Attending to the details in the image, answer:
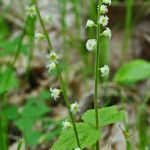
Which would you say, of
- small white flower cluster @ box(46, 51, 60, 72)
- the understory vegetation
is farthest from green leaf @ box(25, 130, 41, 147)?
small white flower cluster @ box(46, 51, 60, 72)

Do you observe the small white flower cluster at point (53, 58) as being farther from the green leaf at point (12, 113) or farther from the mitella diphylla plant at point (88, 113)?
the green leaf at point (12, 113)

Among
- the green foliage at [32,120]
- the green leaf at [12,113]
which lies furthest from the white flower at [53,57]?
the green leaf at [12,113]

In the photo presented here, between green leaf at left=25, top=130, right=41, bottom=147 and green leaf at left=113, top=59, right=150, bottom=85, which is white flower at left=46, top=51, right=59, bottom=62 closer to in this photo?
green leaf at left=25, top=130, right=41, bottom=147

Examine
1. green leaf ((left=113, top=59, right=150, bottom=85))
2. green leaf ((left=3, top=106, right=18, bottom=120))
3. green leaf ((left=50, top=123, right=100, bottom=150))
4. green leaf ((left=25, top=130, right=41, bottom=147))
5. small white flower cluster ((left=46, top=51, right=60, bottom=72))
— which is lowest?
green leaf ((left=25, top=130, right=41, bottom=147))

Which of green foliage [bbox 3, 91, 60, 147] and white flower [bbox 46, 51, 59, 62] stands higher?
white flower [bbox 46, 51, 59, 62]

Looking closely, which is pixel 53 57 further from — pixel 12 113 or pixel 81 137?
pixel 12 113

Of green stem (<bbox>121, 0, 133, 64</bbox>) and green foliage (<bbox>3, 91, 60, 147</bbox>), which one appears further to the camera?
green stem (<bbox>121, 0, 133, 64</bbox>)

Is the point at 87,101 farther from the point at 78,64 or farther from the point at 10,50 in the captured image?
the point at 78,64

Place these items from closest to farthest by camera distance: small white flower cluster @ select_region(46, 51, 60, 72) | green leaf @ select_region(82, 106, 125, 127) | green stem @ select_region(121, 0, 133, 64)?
small white flower cluster @ select_region(46, 51, 60, 72), green leaf @ select_region(82, 106, 125, 127), green stem @ select_region(121, 0, 133, 64)

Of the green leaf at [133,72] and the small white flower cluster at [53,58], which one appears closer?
the small white flower cluster at [53,58]
